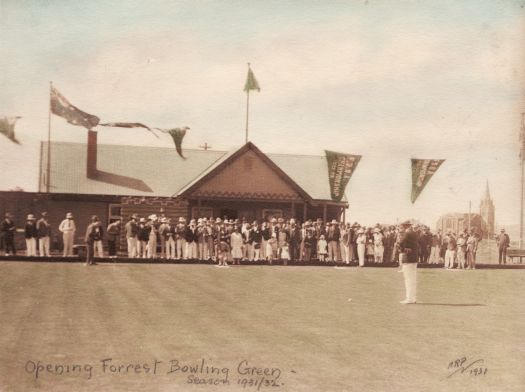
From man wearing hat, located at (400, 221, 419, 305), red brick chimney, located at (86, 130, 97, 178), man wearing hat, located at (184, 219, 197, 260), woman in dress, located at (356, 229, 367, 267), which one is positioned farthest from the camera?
red brick chimney, located at (86, 130, 97, 178)

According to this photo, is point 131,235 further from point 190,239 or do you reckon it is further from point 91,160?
point 91,160

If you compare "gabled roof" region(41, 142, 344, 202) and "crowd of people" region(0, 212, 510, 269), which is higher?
"gabled roof" region(41, 142, 344, 202)

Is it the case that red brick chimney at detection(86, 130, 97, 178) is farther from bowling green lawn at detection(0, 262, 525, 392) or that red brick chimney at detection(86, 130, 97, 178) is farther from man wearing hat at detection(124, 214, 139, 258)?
bowling green lawn at detection(0, 262, 525, 392)

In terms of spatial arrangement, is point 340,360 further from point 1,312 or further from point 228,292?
point 228,292

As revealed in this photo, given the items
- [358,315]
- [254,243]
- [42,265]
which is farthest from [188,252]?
[358,315]

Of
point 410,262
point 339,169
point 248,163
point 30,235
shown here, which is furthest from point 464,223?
point 410,262

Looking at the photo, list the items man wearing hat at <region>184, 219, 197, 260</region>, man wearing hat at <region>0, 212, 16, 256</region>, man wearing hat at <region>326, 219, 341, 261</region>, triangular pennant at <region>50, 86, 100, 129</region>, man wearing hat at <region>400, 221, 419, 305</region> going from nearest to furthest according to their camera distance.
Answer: man wearing hat at <region>400, 221, 419, 305</region>, triangular pennant at <region>50, 86, 100, 129</region>, man wearing hat at <region>0, 212, 16, 256</region>, man wearing hat at <region>184, 219, 197, 260</region>, man wearing hat at <region>326, 219, 341, 261</region>

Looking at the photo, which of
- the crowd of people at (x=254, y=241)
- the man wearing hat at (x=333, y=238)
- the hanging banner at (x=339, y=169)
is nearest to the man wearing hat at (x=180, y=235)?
the crowd of people at (x=254, y=241)

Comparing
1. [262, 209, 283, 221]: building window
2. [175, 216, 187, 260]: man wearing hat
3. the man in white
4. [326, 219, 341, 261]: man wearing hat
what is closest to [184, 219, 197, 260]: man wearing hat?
[175, 216, 187, 260]: man wearing hat

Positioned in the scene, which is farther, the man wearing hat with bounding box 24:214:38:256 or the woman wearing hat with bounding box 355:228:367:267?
the woman wearing hat with bounding box 355:228:367:267
